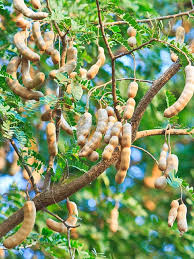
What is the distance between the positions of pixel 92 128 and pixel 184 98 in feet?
3.69

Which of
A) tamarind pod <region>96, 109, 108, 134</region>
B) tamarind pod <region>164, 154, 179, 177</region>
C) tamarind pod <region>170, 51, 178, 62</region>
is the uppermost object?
tamarind pod <region>170, 51, 178, 62</region>

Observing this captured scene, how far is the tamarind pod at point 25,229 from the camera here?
2.00m

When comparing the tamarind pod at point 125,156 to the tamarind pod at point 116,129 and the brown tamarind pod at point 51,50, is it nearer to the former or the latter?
the tamarind pod at point 116,129

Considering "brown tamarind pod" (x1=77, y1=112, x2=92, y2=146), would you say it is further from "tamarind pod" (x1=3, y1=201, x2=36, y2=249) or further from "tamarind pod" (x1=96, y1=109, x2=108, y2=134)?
"tamarind pod" (x1=3, y1=201, x2=36, y2=249)

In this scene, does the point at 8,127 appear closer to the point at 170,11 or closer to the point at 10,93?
the point at 10,93

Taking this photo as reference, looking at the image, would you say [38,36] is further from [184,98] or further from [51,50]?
[184,98]

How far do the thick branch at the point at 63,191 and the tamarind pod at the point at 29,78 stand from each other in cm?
36

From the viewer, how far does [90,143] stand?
1.91m

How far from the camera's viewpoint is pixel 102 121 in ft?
6.43

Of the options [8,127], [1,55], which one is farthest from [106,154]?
[1,55]

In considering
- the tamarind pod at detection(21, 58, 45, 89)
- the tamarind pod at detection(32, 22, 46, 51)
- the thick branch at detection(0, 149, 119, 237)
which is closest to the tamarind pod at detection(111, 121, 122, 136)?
the thick branch at detection(0, 149, 119, 237)

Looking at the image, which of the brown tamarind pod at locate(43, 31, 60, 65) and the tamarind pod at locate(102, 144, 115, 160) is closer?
the tamarind pod at locate(102, 144, 115, 160)

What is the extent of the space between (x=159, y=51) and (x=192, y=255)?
146 cm

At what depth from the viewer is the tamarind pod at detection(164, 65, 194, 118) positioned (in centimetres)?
177
